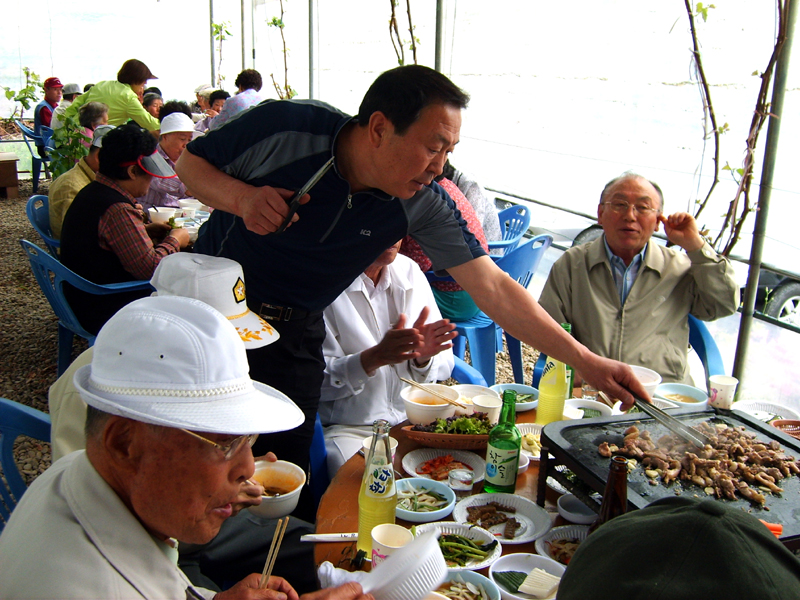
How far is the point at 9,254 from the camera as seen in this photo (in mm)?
7910

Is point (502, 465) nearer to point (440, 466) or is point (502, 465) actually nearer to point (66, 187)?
point (440, 466)

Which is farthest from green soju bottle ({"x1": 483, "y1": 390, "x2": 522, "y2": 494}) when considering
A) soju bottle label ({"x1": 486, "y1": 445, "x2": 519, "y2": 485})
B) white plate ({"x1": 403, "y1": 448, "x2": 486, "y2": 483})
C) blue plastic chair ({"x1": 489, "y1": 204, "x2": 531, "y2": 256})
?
blue plastic chair ({"x1": 489, "y1": 204, "x2": 531, "y2": 256})

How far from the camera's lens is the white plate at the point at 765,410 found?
87.4 inches

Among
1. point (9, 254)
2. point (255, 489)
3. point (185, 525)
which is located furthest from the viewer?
point (9, 254)

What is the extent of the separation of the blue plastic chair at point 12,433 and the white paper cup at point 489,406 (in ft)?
4.31

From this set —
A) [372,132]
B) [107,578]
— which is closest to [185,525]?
[107,578]

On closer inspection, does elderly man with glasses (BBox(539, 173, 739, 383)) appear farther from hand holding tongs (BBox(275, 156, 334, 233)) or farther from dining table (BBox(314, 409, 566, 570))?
hand holding tongs (BBox(275, 156, 334, 233))

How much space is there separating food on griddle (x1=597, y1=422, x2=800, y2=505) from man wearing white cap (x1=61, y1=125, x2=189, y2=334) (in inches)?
122

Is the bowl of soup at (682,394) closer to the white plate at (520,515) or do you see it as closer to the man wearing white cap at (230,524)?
the white plate at (520,515)

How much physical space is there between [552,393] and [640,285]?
1235mm

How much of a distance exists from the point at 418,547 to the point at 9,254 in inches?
329

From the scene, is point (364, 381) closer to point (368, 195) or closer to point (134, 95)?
point (368, 195)

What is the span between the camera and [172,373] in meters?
1.08

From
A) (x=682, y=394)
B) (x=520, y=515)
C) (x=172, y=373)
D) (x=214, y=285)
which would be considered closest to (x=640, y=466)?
(x=520, y=515)
